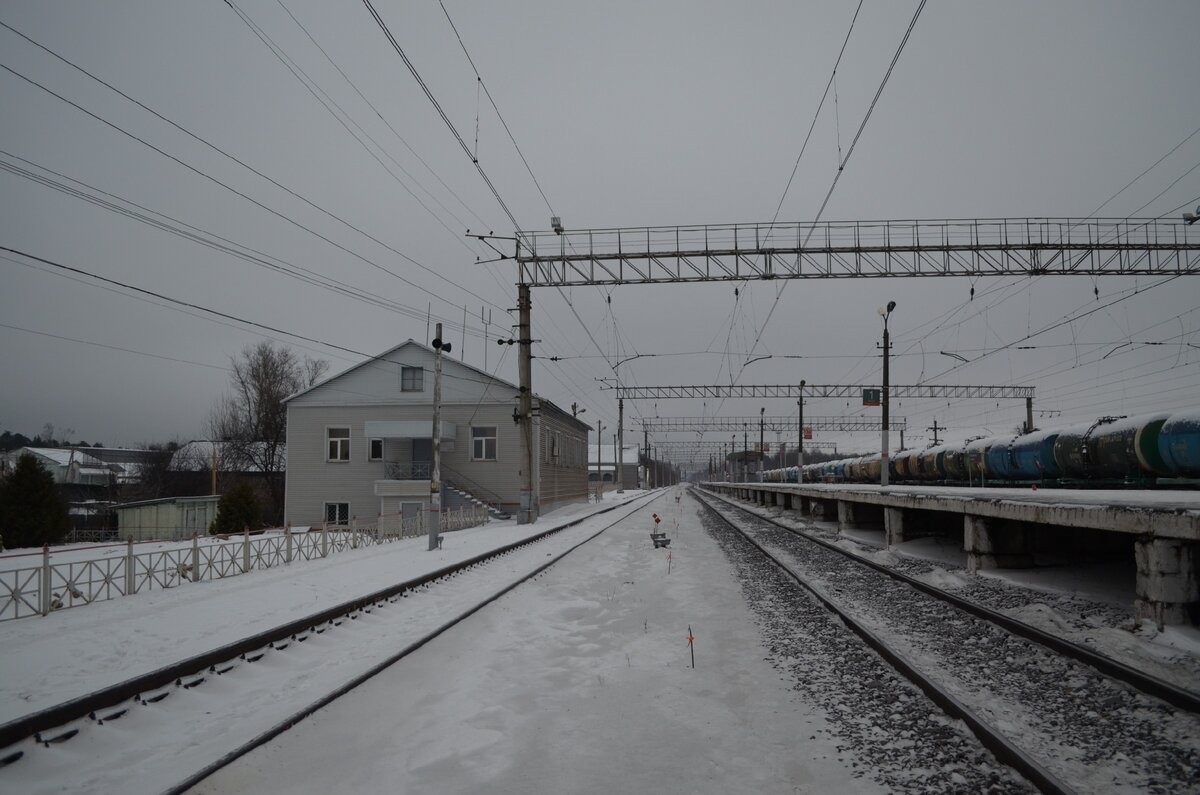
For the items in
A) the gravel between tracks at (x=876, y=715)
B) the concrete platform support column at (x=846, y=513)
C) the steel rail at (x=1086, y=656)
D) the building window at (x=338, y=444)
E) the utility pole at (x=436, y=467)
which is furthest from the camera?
the building window at (x=338, y=444)

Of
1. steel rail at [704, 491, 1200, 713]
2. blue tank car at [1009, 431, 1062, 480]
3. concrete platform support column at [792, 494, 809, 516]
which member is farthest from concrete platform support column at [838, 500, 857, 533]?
steel rail at [704, 491, 1200, 713]

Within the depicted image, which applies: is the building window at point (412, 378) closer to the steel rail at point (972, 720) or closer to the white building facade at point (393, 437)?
the white building facade at point (393, 437)

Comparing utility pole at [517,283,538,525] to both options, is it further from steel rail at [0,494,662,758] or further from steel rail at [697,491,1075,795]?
steel rail at [697,491,1075,795]

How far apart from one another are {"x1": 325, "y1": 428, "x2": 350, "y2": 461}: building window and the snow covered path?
100 feet

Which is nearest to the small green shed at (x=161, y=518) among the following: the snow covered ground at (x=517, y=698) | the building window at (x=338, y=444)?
the building window at (x=338, y=444)

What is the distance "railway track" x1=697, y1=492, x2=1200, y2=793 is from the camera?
4.45 metres

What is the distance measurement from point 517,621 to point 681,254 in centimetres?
1677

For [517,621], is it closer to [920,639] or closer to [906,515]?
[920,639]

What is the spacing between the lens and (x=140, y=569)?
15344 millimetres

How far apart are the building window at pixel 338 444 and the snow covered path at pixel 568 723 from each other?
30.6 meters

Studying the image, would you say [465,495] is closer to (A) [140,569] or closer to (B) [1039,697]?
(A) [140,569]

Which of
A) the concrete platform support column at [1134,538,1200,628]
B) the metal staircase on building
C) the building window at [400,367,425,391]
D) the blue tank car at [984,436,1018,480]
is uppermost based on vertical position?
the building window at [400,367,425,391]

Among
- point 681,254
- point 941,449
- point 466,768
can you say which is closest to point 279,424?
point 681,254

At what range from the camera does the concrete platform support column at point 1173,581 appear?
23.8ft
